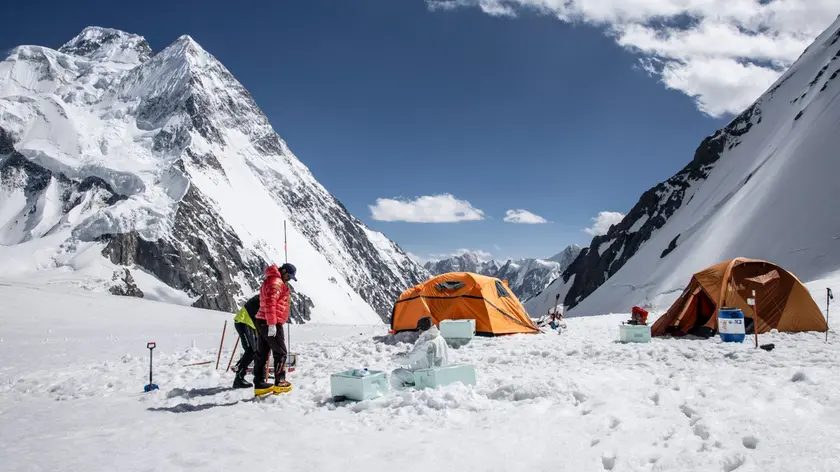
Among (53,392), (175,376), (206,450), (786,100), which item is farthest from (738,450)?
(786,100)

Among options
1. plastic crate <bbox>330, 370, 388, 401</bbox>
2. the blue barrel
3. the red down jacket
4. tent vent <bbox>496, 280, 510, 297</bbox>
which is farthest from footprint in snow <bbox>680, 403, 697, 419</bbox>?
tent vent <bbox>496, 280, 510, 297</bbox>

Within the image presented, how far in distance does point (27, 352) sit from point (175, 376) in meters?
8.85

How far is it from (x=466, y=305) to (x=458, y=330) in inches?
96.5

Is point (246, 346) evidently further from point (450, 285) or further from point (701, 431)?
point (450, 285)

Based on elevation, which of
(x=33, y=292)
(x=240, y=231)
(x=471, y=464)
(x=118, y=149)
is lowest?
(x=471, y=464)

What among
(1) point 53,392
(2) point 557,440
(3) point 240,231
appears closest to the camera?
(2) point 557,440

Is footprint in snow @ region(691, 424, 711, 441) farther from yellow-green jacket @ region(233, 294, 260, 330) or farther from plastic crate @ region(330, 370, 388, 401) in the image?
yellow-green jacket @ region(233, 294, 260, 330)

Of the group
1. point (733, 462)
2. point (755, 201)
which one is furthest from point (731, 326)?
point (755, 201)

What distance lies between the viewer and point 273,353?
944cm

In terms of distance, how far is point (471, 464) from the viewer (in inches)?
209

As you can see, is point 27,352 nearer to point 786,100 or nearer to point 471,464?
point 471,464

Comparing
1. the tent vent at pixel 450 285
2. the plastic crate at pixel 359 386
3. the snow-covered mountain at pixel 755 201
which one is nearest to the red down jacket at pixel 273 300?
the plastic crate at pixel 359 386

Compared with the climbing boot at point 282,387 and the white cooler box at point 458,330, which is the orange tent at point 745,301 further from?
the climbing boot at point 282,387

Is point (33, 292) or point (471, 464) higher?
point (33, 292)
